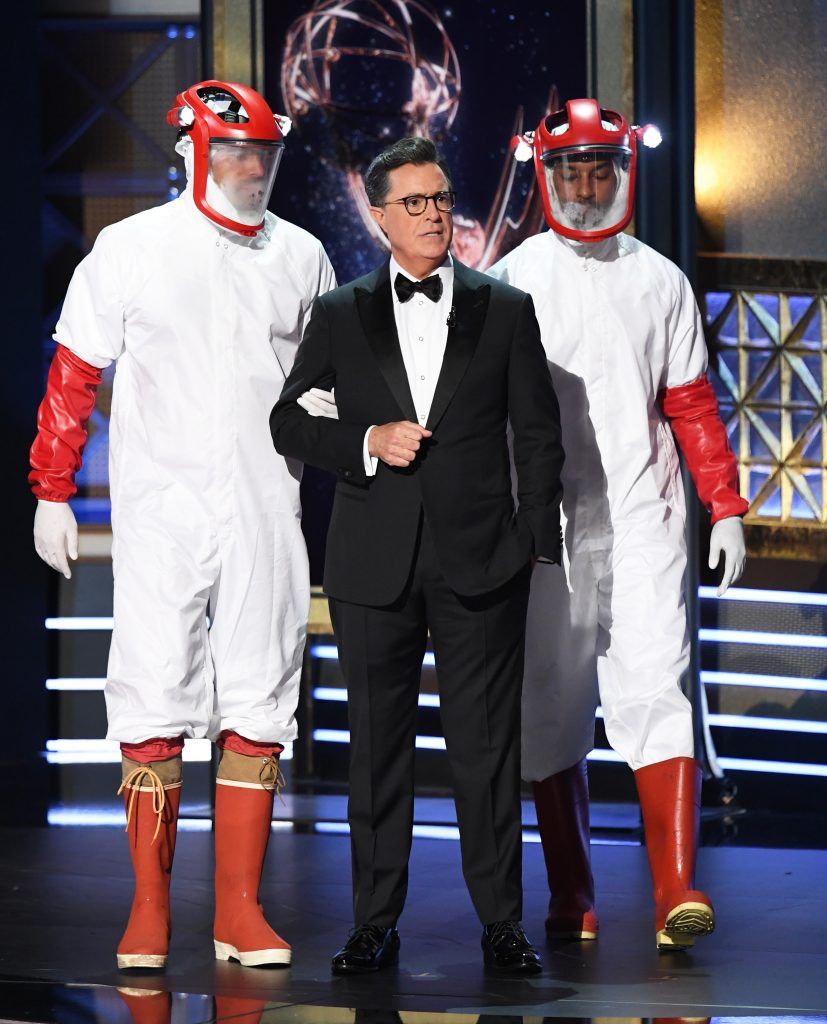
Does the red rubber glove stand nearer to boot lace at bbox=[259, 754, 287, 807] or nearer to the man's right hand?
the man's right hand

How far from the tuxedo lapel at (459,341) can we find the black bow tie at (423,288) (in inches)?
1.4

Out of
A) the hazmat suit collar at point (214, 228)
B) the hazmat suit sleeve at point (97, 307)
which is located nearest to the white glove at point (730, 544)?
the hazmat suit collar at point (214, 228)

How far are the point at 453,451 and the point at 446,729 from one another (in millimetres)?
522

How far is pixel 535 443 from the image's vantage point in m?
3.19

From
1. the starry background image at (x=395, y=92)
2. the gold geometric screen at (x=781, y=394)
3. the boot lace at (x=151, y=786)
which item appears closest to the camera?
the boot lace at (x=151, y=786)

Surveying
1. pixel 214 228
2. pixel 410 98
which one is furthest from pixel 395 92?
pixel 214 228

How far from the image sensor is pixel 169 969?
328cm

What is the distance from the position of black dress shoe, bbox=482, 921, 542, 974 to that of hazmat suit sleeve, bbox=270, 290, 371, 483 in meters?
0.86

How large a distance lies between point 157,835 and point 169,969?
0.25m

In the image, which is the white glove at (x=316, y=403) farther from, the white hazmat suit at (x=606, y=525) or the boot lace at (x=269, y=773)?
the boot lace at (x=269, y=773)

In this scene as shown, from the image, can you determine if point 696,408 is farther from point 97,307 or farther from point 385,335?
point 97,307

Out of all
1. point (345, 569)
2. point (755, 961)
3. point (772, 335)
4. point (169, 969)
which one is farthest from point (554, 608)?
point (772, 335)

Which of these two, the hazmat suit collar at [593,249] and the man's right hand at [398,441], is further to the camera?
the hazmat suit collar at [593,249]

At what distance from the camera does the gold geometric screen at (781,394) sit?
5.01 meters
